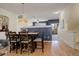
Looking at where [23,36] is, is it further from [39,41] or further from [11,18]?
[11,18]

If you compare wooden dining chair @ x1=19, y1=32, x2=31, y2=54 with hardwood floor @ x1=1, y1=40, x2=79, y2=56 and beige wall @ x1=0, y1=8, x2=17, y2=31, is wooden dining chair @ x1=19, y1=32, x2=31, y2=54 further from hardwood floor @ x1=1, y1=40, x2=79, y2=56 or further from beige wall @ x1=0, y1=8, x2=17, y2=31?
beige wall @ x1=0, y1=8, x2=17, y2=31

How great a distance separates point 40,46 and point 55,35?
46 centimetres

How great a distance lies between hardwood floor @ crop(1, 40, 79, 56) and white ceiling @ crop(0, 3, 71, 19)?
66cm

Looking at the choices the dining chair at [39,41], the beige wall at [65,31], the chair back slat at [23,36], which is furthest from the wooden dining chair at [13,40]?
the beige wall at [65,31]

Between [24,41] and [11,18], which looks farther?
[24,41]

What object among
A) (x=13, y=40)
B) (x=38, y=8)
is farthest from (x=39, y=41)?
(x=38, y=8)

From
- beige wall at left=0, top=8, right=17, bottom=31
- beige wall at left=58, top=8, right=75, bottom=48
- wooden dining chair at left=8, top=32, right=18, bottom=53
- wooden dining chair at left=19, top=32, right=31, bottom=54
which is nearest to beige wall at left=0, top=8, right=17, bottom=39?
beige wall at left=0, top=8, right=17, bottom=31

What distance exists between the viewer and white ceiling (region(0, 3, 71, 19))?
353 cm

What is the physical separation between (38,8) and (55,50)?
110 centimetres

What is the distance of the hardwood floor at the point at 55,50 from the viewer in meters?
3.57

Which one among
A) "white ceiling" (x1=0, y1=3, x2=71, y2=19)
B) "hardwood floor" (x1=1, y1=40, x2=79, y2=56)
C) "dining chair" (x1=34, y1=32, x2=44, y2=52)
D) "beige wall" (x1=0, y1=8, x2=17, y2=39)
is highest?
"white ceiling" (x1=0, y1=3, x2=71, y2=19)

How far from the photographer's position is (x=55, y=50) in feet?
11.9

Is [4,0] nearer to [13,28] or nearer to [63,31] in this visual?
[13,28]

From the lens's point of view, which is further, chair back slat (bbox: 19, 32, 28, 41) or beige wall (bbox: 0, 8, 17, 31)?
chair back slat (bbox: 19, 32, 28, 41)
